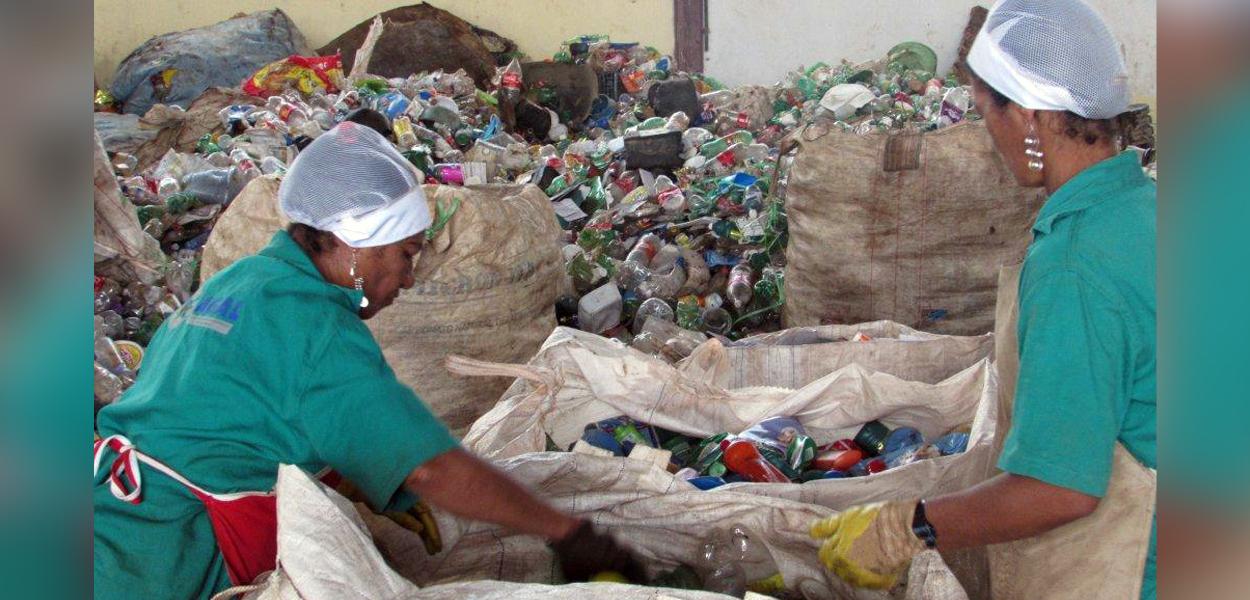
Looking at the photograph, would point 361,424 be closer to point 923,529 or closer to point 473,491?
point 473,491

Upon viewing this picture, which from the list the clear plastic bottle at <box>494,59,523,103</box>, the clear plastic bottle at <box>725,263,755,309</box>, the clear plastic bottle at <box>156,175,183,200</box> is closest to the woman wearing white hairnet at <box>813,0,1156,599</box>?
the clear plastic bottle at <box>725,263,755,309</box>

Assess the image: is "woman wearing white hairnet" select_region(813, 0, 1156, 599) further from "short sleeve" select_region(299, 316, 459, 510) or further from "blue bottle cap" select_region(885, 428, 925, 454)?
"blue bottle cap" select_region(885, 428, 925, 454)

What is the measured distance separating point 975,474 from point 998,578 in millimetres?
449

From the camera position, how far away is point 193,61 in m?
8.62

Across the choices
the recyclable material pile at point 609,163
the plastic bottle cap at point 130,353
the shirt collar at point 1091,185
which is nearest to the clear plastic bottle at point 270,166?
the recyclable material pile at point 609,163

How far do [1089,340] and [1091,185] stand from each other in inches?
8.9

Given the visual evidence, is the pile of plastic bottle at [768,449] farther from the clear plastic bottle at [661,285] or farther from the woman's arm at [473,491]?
the clear plastic bottle at [661,285]

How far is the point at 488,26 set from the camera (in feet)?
32.8

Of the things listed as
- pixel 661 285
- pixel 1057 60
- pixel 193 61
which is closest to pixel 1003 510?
pixel 1057 60

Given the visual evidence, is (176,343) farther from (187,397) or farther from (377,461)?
(377,461)

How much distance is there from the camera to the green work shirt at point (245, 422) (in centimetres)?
179

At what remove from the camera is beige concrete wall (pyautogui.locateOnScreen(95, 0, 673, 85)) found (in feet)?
31.9

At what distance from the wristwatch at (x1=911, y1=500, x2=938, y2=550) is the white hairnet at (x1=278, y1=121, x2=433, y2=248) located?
1.00 meters
